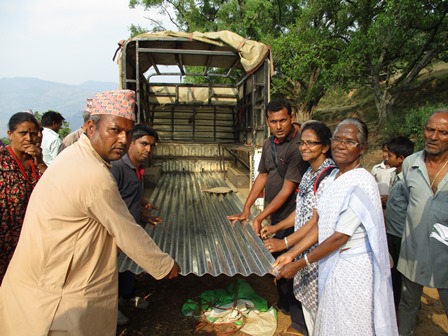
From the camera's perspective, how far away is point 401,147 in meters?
3.28

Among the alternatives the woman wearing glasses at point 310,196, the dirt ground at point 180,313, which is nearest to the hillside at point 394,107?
the dirt ground at point 180,313

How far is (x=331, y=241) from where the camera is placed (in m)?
1.85

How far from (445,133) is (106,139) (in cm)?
228

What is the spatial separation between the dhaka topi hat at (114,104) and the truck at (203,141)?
148 cm

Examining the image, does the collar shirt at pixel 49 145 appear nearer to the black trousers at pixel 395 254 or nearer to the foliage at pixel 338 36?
the black trousers at pixel 395 254

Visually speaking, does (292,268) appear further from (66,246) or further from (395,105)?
(395,105)

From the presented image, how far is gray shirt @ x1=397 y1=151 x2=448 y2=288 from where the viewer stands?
2314mm

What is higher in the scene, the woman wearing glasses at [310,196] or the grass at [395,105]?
the grass at [395,105]

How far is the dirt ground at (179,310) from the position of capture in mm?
2839

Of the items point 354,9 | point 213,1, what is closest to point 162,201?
point 354,9

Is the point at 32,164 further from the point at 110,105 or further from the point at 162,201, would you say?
the point at 162,201

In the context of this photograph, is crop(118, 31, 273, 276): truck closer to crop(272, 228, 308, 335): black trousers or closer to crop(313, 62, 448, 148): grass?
→ crop(272, 228, 308, 335): black trousers

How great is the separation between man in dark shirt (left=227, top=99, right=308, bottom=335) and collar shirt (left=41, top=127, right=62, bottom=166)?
2.87 metres

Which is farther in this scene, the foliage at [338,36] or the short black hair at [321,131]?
the foliage at [338,36]
